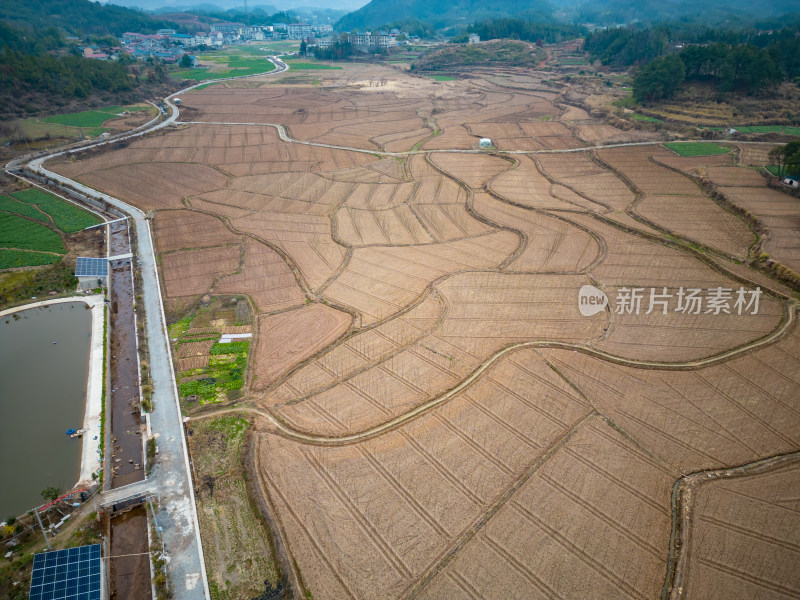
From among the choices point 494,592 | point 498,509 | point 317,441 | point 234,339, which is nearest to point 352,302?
point 234,339

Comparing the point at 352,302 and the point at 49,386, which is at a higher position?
the point at 352,302

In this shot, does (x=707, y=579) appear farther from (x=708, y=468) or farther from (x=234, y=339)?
(x=234, y=339)

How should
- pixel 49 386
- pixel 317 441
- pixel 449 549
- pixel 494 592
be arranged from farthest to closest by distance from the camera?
pixel 49 386 → pixel 317 441 → pixel 449 549 → pixel 494 592

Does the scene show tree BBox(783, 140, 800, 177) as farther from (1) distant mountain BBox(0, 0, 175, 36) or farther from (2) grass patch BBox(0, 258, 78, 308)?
(1) distant mountain BBox(0, 0, 175, 36)

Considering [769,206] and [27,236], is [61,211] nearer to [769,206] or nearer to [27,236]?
[27,236]

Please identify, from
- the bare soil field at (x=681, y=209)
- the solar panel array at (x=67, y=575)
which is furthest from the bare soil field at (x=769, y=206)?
the solar panel array at (x=67, y=575)

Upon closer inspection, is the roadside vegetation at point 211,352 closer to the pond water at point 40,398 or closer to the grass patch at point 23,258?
the pond water at point 40,398
